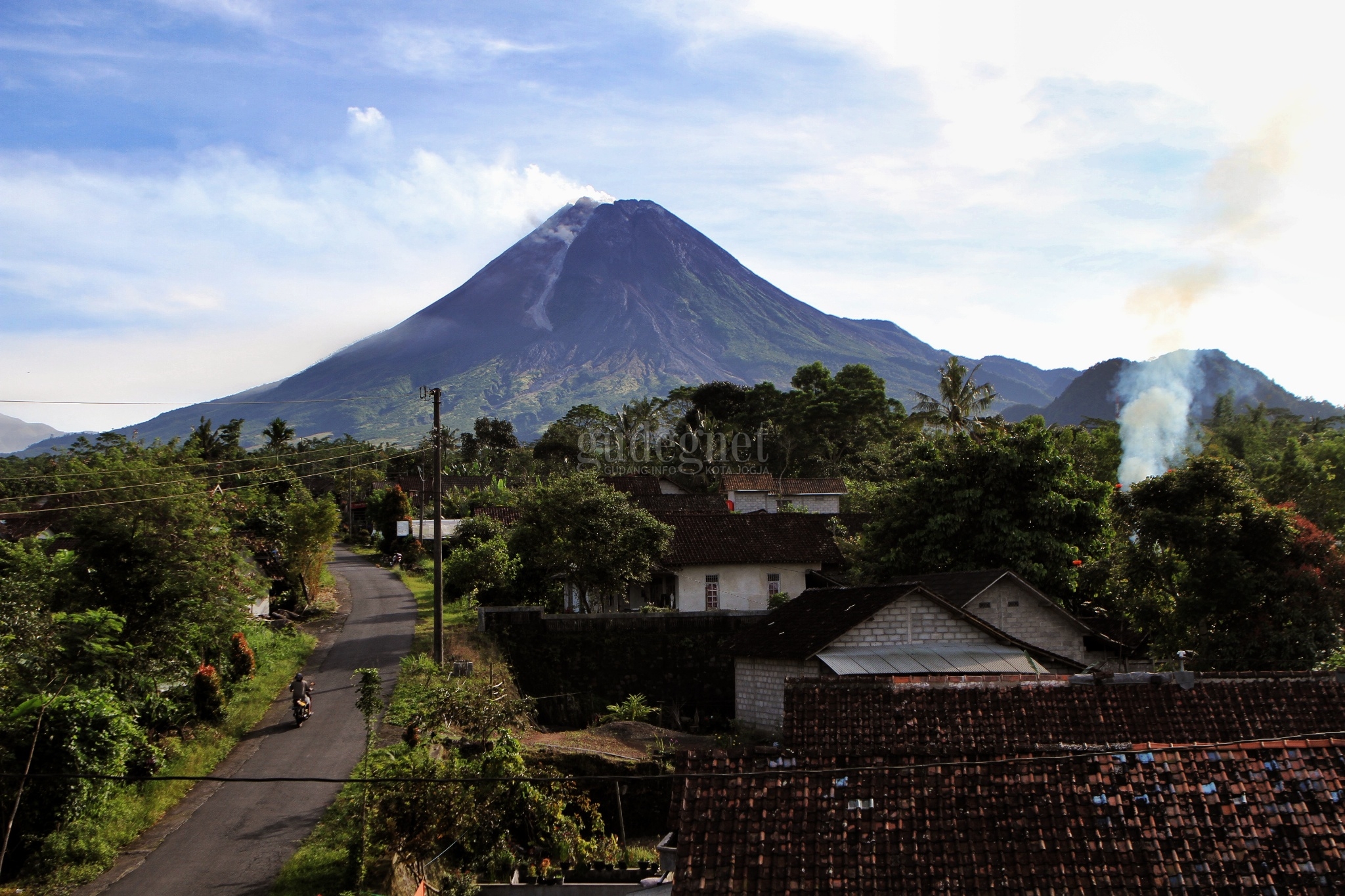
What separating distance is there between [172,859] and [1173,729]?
13891 millimetres

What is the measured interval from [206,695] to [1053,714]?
→ 55.6 feet

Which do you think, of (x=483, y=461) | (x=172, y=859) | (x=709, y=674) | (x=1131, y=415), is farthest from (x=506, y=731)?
(x=483, y=461)

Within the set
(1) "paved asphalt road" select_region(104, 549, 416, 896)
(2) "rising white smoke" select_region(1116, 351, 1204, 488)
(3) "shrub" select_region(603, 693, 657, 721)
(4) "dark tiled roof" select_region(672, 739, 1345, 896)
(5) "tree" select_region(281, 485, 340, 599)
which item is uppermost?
(2) "rising white smoke" select_region(1116, 351, 1204, 488)

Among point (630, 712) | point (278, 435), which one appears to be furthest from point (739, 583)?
point (278, 435)

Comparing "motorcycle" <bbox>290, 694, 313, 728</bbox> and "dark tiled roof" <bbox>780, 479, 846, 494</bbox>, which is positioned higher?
"dark tiled roof" <bbox>780, 479, 846, 494</bbox>

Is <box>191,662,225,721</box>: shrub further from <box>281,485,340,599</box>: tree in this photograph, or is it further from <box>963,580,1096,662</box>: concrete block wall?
<box>963,580,1096,662</box>: concrete block wall

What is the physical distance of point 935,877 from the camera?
887cm

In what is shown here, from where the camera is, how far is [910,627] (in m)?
21.2

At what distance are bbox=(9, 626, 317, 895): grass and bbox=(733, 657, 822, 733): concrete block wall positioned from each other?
35.4 feet

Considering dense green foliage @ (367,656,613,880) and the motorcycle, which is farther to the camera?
the motorcycle

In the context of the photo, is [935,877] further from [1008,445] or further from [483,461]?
[483,461]

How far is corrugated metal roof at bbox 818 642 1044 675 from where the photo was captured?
19734mm

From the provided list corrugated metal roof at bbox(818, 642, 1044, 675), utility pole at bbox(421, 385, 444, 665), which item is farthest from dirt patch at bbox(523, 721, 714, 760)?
utility pole at bbox(421, 385, 444, 665)

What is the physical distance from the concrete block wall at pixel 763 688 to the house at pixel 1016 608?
13.3 feet
